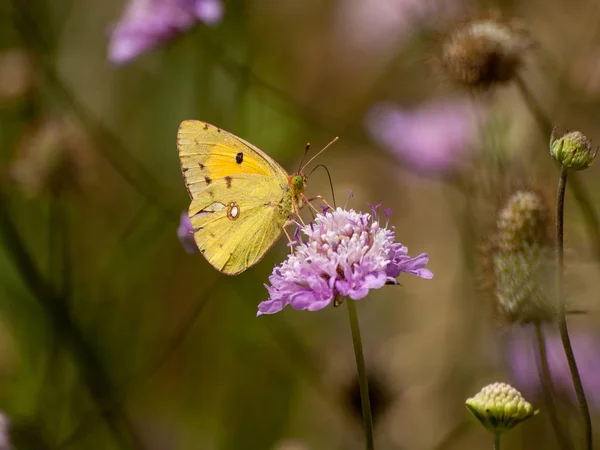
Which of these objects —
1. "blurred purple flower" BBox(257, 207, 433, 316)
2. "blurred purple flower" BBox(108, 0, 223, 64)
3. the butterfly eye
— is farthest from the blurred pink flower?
"blurred purple flower" BBox(257, 207, 433, 316)

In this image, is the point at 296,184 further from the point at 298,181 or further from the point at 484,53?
the point at 484,53

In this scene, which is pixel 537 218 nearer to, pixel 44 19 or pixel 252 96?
pixel 252 96

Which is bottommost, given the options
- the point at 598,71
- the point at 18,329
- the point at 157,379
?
the point at 157,379

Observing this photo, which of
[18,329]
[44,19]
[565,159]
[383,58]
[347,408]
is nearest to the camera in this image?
[565,159]

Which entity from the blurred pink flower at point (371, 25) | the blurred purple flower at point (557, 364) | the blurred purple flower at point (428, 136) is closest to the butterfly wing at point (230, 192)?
the blurred purple flower at point (557, 364)

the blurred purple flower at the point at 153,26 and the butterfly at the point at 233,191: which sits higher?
the blurred purple flower at the point at 153,26

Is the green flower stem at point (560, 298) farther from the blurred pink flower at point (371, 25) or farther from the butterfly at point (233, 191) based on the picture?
the blurred pink flower at point (371, 25)

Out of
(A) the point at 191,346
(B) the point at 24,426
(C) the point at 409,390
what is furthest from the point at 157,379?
(C) the point at 409,390

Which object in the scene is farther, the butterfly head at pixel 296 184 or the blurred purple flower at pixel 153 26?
the blurred purple flower at pixel 153 26
